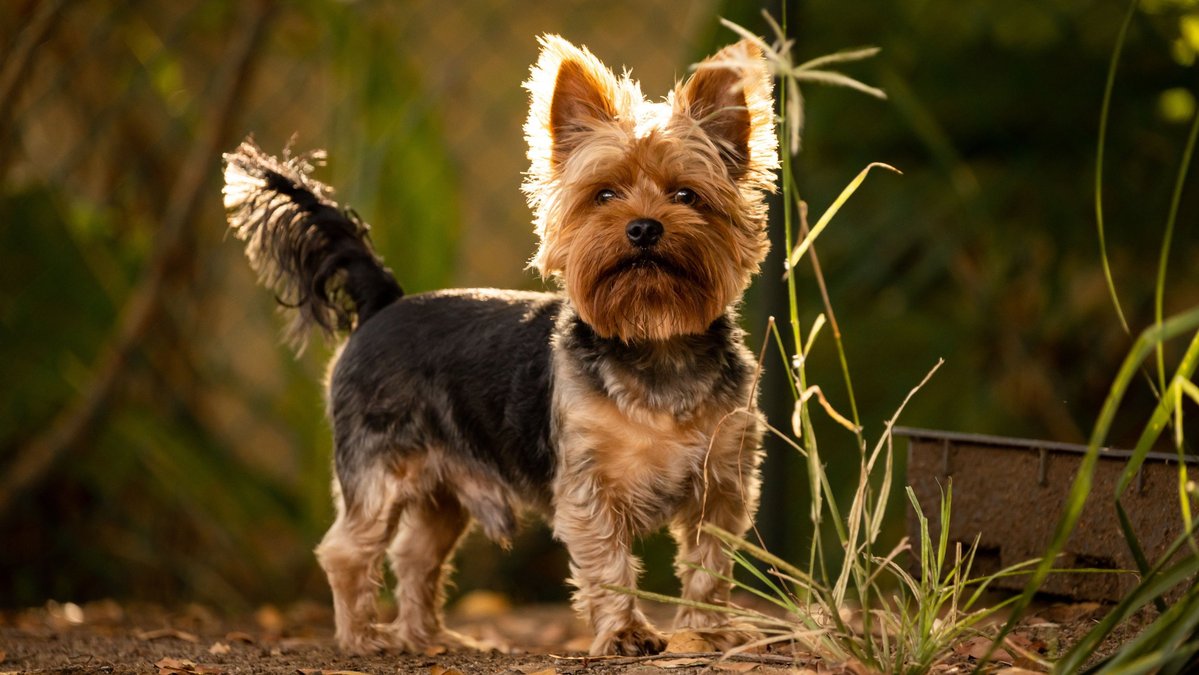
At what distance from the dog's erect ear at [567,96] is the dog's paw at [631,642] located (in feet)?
3.92

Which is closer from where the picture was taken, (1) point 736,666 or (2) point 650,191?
(1) point 736,666

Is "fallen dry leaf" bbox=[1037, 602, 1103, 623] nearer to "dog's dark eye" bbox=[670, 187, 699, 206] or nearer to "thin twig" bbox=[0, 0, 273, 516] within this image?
"dog's dark eye" bbox=[670, 187, 699, 206]

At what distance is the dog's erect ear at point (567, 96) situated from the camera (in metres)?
3.24

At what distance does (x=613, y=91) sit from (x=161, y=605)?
3.96 m

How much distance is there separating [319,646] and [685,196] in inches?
68.7

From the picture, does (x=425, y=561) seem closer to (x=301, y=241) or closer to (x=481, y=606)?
(x=301, y=241)

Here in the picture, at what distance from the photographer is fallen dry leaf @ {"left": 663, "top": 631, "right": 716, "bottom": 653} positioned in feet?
9.69

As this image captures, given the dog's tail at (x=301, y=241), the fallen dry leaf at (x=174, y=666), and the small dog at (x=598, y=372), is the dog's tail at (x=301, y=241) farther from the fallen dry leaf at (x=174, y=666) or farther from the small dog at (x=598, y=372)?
the fallen dry leaf at (x=174, y=666)

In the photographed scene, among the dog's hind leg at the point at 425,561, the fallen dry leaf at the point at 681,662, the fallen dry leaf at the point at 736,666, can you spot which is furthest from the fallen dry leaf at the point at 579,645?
the fallen dry leaf at the point at 736,666

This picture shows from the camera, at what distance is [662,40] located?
654cm

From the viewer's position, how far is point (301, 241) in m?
3.90

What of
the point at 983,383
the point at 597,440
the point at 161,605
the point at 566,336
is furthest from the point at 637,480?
the point at 161,605

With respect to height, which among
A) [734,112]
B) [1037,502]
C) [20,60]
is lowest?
[1037,502]

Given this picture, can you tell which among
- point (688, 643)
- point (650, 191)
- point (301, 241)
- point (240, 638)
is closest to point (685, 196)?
point (650, 191)
